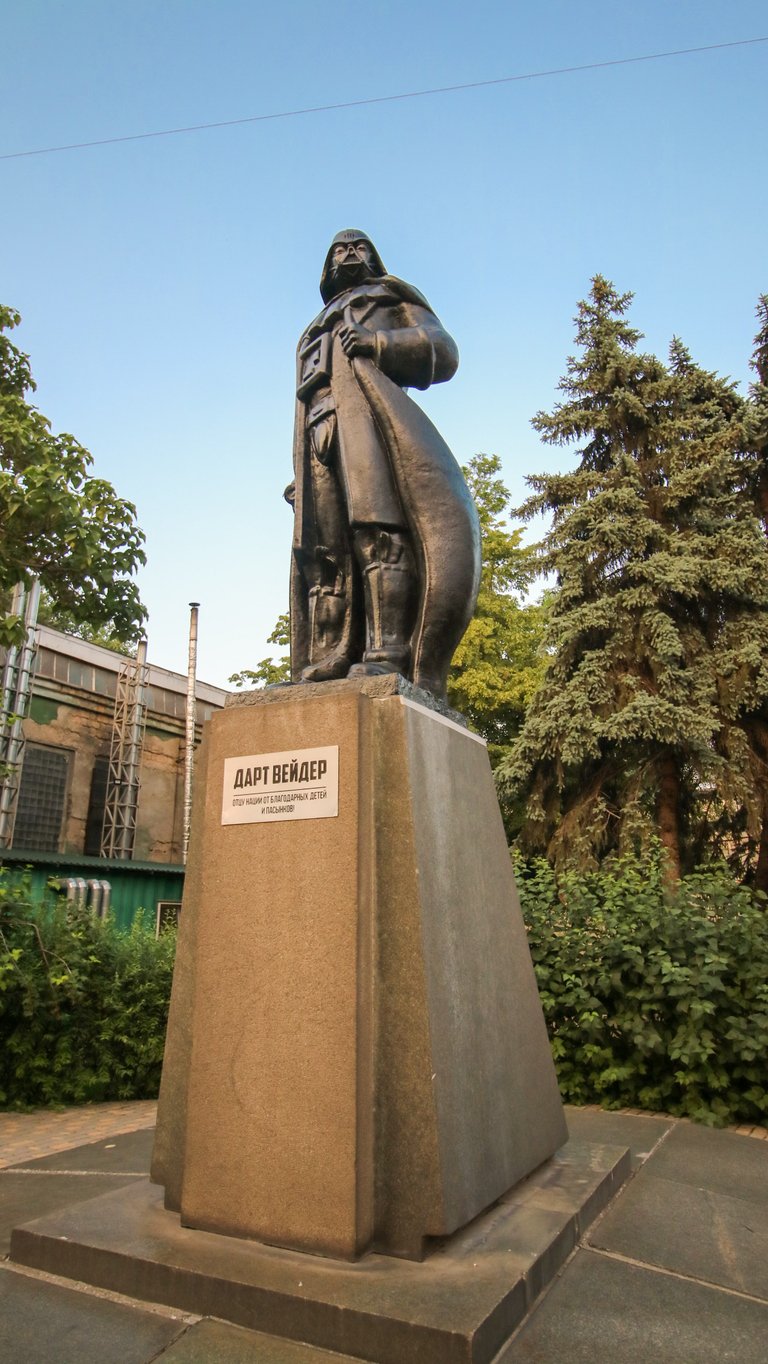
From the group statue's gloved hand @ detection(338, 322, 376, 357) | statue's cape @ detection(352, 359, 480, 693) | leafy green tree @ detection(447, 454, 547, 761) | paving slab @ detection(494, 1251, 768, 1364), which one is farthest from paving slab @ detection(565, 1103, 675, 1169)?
leafy green tree @ detection(447, 454, 547, 761)

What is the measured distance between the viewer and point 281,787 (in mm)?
2840

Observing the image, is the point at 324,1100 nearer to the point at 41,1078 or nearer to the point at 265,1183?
the point at 265,1183

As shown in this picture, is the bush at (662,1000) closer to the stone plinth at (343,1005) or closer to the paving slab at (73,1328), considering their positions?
the stone plinth at (343,1005)

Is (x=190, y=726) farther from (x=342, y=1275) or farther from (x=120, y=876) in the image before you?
(x=342, y=1275)

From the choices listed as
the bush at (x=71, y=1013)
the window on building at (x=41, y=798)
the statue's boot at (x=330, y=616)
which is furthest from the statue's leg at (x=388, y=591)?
the window on building at (x=41, y=798)

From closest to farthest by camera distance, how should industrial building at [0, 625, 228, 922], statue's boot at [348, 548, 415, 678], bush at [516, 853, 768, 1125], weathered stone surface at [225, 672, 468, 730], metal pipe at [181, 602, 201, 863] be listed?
weathered stone surface at [225, 672, 468, 730]
statue's boot at [348, 548, 415, 678]
bush at [516, 853, 768, 1125]
industrial building at [0, 625, 228, 922]
metal pipe at [181, 602, 201, 863]

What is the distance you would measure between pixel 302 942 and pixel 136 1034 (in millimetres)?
5432

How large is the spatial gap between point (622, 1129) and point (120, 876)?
11.3 metres

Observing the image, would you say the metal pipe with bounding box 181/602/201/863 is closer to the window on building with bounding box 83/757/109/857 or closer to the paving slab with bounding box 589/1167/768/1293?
the window on building with bounding box 83/757/109/857

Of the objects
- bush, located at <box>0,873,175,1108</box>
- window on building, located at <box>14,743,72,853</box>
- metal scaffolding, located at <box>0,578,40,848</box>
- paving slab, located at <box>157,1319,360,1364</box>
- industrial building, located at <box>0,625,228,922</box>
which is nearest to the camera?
paving slab, located at <box>157,1319,360,1364</box>

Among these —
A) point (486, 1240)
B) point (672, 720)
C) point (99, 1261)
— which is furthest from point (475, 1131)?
point (672, 720)

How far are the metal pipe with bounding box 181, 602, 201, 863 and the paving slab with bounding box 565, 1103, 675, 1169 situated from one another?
17959mm

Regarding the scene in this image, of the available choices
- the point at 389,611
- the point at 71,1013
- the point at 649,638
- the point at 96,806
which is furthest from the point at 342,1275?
the point at 96,806

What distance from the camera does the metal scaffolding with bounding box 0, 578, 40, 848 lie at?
59.5 feet
